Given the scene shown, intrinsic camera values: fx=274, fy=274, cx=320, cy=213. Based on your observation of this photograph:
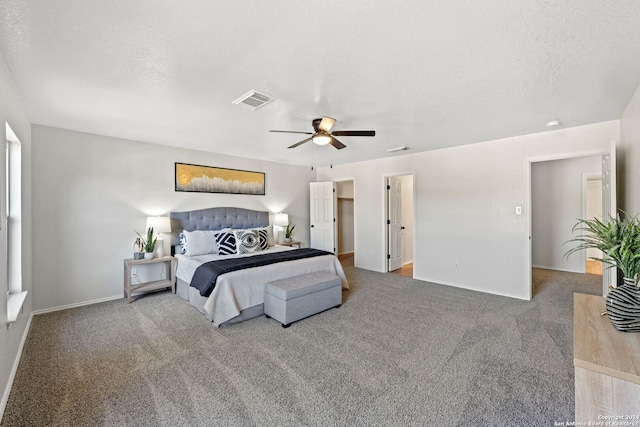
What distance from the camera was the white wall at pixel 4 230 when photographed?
1967 millimetres

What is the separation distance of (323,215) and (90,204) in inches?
167

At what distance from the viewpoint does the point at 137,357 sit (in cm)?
250

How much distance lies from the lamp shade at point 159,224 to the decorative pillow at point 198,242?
0.28 metres

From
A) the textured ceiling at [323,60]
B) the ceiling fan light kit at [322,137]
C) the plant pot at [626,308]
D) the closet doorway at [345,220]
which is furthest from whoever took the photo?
the closet doorway at [345,220]

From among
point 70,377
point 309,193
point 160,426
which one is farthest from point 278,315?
point 309,193

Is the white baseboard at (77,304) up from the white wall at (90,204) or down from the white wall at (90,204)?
down

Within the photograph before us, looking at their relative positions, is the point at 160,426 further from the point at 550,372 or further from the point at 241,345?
the point at 550,372

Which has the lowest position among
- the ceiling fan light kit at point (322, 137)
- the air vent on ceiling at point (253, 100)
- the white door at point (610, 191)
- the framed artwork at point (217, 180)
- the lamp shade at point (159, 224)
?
the lamp shade at point (159, 224)

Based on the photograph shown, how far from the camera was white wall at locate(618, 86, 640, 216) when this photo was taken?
103 inches

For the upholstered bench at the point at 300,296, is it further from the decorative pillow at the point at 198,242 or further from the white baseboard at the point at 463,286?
the white baseboard at the point at 463,286

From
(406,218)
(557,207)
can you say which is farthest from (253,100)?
(557,207)

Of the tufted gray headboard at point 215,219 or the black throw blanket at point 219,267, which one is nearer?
the black throw blanket at point 219,267

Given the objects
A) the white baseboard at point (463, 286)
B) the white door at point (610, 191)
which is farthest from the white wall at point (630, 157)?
the white baseboard at point (463, 286)

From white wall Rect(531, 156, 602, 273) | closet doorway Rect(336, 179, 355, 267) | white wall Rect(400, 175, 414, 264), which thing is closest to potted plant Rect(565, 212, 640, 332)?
white wall Rect(400, 175, 414, 264)
